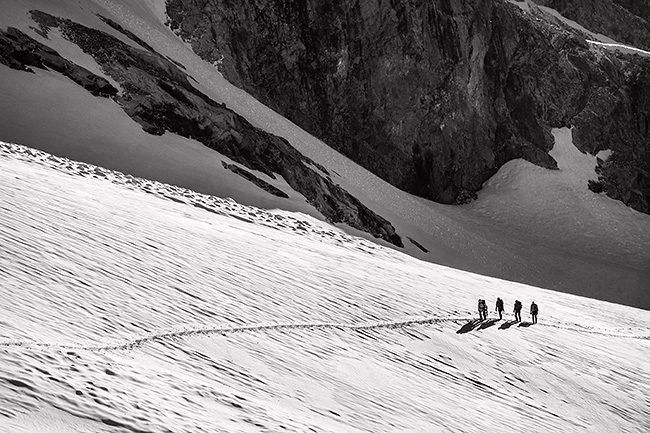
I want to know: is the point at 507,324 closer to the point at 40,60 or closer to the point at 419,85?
the point at 40,60

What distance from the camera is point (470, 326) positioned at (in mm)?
22391

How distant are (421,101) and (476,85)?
682 centimetres

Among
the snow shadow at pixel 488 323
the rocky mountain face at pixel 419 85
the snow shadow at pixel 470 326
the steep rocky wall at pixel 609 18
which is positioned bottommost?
the snow shadow at pixel 470 326

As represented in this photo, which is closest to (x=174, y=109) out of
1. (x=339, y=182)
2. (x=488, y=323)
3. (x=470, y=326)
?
(x=339, y=182)

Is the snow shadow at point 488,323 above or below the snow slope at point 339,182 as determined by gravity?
below

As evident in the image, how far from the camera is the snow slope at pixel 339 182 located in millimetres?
33469

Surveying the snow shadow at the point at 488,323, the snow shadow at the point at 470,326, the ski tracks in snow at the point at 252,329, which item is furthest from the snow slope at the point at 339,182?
the ski tracks in snow at the point at 252,329

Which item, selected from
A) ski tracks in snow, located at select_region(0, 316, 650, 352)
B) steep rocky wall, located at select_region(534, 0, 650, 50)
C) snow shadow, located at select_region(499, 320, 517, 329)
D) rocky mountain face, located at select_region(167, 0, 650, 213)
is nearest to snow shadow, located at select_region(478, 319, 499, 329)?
snow shadow, located at select_region(499, 320, 517, 329)

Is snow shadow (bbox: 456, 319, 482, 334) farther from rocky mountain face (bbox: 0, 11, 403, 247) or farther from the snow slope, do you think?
rocky mountain face (bbox: 0, 11, 403, 247)

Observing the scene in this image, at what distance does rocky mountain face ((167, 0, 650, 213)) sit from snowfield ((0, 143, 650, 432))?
34.8 meters

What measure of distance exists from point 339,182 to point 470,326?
26.8 metres

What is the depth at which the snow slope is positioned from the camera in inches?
1318

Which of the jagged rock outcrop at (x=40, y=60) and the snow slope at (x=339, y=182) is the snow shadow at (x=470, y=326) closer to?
the snow slope at (x=339, y=182)

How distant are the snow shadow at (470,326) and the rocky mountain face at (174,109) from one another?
15.4 meters
